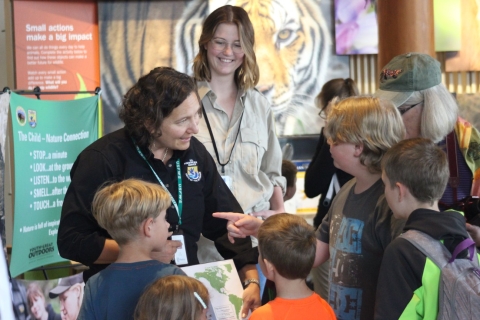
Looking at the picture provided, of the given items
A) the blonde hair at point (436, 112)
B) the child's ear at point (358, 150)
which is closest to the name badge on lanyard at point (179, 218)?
the child's ear at point (358, 150)

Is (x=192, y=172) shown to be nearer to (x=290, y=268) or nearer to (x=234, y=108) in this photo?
(x=290, y=268)

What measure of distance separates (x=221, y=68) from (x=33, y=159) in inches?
64.7

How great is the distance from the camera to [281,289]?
2.49 metres

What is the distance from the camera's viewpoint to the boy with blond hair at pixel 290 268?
2438mm

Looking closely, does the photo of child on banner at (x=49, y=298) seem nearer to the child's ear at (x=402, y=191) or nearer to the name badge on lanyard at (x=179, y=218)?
the name badge on lanyard at (x=179, y=218)

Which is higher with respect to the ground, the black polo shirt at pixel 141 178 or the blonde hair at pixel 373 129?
the blonde hair at pixel 373 129

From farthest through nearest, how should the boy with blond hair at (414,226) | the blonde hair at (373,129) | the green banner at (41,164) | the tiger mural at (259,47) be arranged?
1. the tiger mural at (259,47)
2. the green banner at (41,164)
3. the blonde hair at (373,129)
4. the boy with blond hair at (414,226)

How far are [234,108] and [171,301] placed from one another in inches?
56.2

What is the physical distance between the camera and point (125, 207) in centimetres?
237

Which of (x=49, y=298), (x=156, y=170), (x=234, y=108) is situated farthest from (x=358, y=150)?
(x=49, y=298)

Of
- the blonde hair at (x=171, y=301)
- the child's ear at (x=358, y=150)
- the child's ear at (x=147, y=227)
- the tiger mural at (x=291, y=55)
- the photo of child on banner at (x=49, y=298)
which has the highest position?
the tiger mural at (x=291, y=55)

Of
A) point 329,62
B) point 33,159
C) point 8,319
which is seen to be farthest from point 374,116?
point 329,62

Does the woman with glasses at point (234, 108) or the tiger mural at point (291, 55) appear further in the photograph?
the tiger mural at point (291, 55)

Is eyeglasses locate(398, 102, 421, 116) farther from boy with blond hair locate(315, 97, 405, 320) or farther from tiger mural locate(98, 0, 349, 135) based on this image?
tiger mural locate(98, 0, 349, 135)
